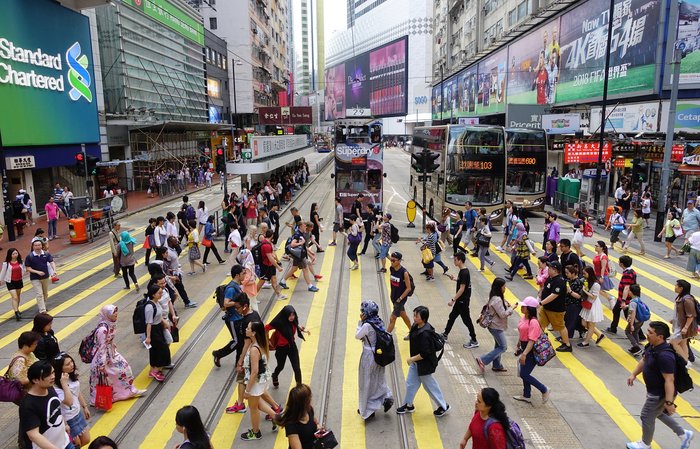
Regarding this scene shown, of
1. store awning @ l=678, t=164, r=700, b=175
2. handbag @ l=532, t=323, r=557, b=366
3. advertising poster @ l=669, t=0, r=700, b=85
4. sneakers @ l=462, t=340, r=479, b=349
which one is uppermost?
advertising poster @ l=669, t=0, r=700, b=85

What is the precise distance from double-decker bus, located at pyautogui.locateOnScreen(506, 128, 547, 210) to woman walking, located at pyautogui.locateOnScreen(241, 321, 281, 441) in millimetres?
19437

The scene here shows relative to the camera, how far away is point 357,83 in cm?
11288

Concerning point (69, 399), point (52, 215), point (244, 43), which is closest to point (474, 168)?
point (52, 215)

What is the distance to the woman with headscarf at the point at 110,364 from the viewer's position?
6.96m

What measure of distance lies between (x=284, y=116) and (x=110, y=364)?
46.9 metres

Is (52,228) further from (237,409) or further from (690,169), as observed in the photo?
(690,169)

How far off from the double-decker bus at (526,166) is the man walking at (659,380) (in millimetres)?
18395

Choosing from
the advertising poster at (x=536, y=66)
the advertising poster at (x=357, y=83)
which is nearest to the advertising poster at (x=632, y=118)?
the advertising poster at (x=536, y=66)

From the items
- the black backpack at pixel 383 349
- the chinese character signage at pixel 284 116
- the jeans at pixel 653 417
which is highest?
the chinese character signage at pixel 284 116

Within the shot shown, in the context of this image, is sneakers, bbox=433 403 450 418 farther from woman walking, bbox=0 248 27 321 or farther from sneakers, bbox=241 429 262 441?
woman walking, bbox=0 248 27 321

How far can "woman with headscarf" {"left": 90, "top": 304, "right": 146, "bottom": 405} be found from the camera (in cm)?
696

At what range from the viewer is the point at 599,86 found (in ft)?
98.1

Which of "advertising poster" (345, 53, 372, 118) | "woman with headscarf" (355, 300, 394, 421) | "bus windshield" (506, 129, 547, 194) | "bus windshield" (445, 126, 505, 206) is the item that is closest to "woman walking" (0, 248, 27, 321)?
"woman with headscarf" (355, 300, 394, 421)

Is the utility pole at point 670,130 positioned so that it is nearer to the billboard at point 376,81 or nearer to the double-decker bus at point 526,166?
the double-decker bus at point 526,166
